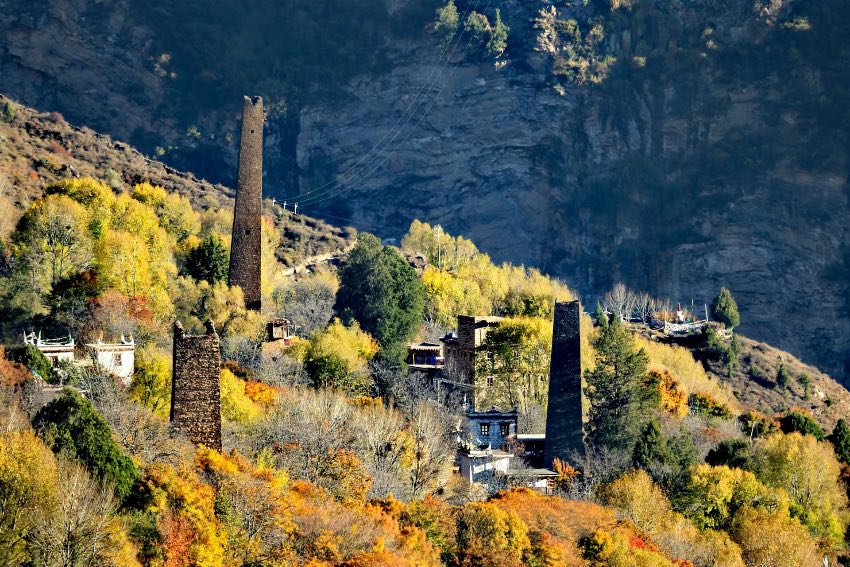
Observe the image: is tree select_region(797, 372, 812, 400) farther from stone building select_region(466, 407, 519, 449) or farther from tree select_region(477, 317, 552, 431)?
stone building select_region(466, 407, 519, 449)

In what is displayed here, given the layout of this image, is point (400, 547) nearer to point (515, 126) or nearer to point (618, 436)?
point (618, 436)

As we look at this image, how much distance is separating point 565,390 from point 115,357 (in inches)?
744

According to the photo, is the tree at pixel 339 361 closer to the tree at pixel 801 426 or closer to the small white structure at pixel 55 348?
the small white structure at pixel 55 348

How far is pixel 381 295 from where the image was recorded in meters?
96.1

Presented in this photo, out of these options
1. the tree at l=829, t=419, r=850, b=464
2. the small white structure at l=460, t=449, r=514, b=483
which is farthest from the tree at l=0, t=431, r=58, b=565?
the tree at l=829, t=419, r=850, b=464

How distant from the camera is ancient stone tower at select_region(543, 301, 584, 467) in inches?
3076

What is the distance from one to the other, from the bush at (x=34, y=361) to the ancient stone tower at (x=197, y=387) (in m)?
10.5

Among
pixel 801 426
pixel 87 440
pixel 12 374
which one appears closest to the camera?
pixel 87 440

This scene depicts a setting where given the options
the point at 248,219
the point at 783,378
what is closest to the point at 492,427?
the point at 248,219

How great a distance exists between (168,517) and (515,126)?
148m

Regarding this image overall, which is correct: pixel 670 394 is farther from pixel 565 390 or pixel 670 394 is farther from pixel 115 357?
pixel 115 357

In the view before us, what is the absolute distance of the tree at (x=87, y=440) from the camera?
175 feet

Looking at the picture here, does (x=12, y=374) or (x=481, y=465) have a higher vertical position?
(x=12, y=374)

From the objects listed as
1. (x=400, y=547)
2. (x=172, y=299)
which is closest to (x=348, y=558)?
(x=400, y=547)
